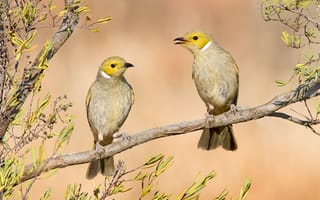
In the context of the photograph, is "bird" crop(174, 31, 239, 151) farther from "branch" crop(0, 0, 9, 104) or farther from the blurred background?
the blurred background

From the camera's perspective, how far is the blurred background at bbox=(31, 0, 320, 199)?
27.3ft

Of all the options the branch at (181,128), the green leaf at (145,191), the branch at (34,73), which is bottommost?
the green leaf at (145,191)

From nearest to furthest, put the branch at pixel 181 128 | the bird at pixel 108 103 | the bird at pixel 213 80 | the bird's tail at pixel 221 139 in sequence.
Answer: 1. the branch at pixel 181 128
2. the bird at pixel 108 103
3. the bird at pixel 213 80
4. the bird's tail at pixel 221 139

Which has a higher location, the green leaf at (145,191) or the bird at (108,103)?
the bird at (108,103)

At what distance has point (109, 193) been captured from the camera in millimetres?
2697

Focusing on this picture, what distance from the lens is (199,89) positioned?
518cm

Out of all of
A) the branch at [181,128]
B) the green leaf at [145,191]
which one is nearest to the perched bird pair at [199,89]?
the branch at [181,128]

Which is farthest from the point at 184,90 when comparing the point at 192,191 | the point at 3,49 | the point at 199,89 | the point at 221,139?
the point at 3,49

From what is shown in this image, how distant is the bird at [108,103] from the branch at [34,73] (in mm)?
1799

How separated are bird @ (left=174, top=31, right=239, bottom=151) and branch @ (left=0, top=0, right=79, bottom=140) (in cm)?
199

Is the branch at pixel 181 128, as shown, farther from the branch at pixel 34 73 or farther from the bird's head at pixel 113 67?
the bird's head at pixel 113 67

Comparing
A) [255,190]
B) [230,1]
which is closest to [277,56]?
[230,1]

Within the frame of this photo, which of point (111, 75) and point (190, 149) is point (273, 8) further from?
point (190, 149)

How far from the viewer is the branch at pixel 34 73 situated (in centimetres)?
275
